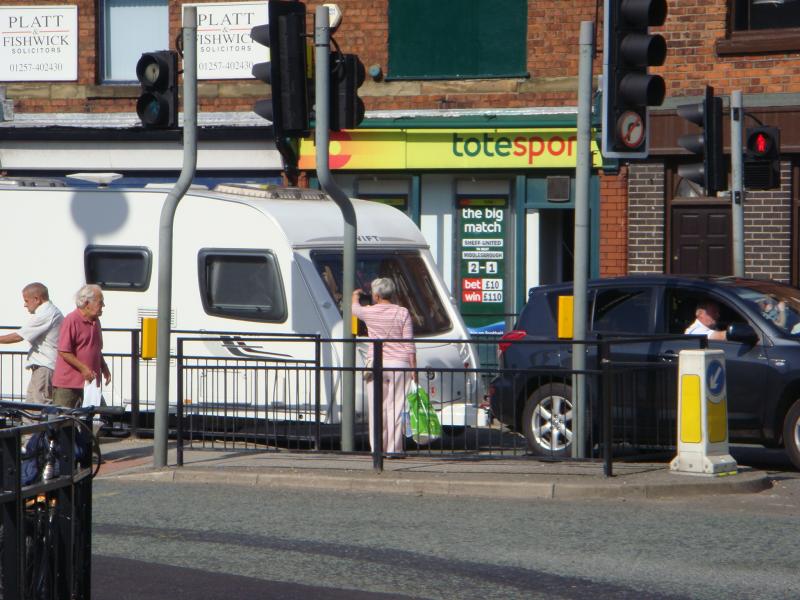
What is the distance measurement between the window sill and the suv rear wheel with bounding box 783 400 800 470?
7.67 metres

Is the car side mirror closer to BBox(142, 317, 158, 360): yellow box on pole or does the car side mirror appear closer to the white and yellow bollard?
the white and yellow bollard

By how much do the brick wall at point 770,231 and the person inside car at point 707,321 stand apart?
6.02m

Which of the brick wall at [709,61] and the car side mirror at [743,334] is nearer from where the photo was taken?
the car side mirror at [743,334]

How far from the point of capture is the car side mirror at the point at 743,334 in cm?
1207

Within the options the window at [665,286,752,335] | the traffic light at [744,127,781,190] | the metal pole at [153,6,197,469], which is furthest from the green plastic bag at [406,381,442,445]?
the traffic light at [744,127,781,190]

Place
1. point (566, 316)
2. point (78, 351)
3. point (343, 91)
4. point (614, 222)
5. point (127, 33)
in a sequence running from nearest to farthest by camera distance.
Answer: point (566, 316) < point (343, 91) < point (78, 351) < point (614, 222) < point (127, 33)

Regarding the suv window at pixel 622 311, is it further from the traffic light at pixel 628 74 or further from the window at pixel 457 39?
the window at pixel 457 39

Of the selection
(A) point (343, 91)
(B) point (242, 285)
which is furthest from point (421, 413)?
(B) point (242, 285)

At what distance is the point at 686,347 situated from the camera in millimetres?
11773

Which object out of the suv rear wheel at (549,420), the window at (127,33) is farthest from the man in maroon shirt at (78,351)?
the window at (127,33)

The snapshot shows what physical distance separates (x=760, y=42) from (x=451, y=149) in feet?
14.2

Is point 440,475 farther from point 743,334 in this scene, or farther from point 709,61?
point 709,61

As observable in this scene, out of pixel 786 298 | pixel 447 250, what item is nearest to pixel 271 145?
pixel 447 250

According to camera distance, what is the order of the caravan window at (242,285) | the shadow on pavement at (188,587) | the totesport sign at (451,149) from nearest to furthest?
the shadow on pavement at (188,587) < the caravan window at (242,285) < the totesport sign at (451,149)
